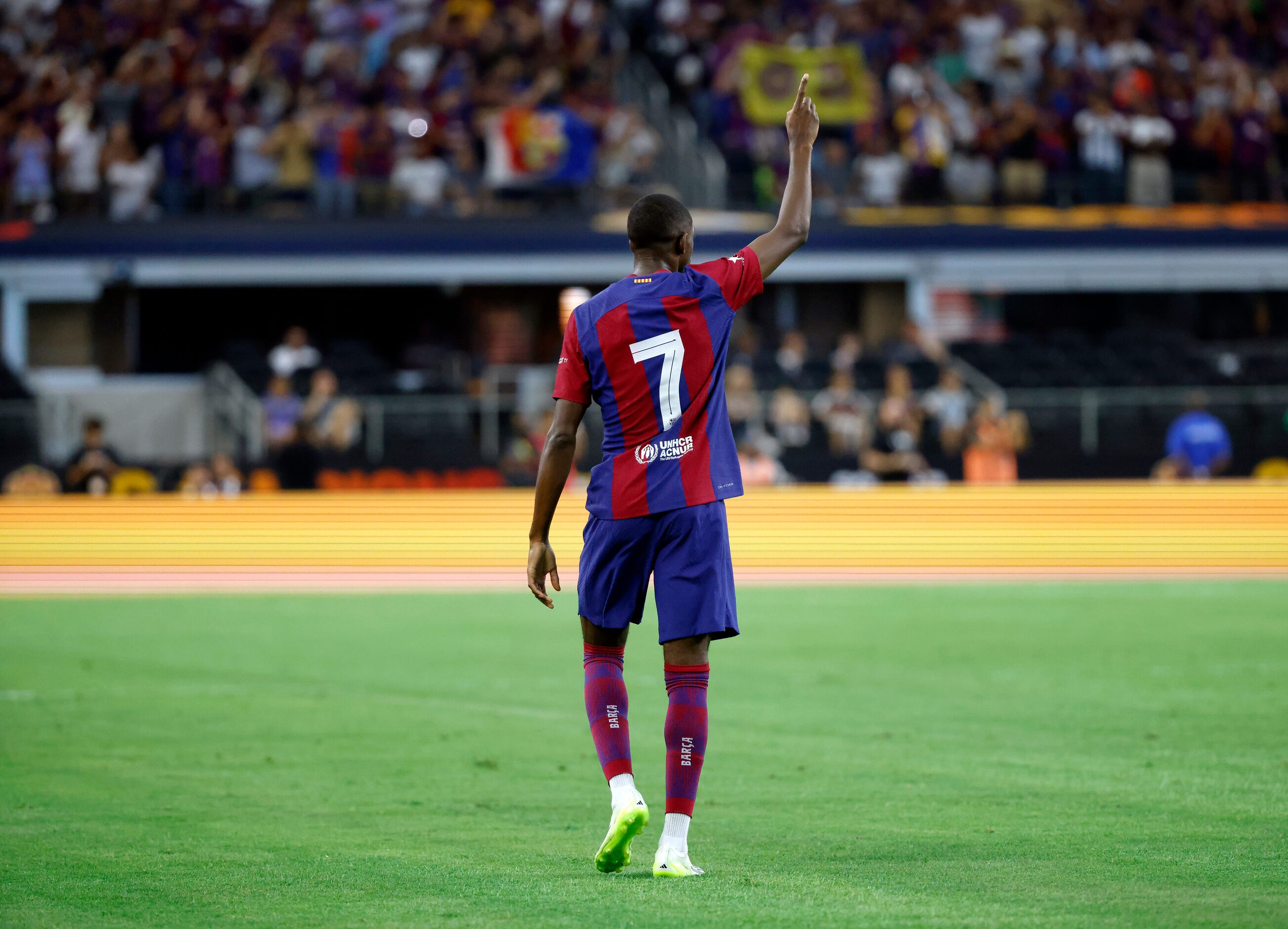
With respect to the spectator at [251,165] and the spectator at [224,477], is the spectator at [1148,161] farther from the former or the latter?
the spectator at [224,477]

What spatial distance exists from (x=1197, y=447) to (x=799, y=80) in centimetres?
991

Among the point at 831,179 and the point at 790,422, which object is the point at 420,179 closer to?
the point at 831,179

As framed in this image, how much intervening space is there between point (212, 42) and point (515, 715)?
21164 millimetres

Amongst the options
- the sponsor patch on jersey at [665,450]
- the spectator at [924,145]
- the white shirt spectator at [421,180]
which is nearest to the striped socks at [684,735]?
the sponsor patch on jersey at [665,450]

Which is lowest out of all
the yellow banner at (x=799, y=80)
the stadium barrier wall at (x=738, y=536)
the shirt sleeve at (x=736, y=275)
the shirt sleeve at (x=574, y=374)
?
the stadium barrier wall at (x=738, y=536)

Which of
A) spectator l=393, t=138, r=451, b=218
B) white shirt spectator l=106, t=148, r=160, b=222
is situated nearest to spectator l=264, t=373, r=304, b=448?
spectator l=393, t=138, r=451, b=218

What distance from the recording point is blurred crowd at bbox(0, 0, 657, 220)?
25797 mm

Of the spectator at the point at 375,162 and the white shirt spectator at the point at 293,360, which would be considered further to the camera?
the spectator at the point at 375,162

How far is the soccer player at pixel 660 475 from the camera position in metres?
5.19

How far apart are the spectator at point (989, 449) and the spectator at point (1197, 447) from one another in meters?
2.06

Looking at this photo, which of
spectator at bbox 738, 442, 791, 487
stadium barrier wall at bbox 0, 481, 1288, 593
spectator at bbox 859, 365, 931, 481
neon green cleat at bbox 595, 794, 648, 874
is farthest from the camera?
spectator at bbox 859, 365, 931, 481

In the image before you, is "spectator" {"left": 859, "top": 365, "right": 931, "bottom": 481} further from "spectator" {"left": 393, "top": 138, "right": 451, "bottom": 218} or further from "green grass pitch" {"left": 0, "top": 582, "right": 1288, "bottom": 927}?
"spectator" {"left": 393, "top": 138, "right": 451, "bottom": 218}

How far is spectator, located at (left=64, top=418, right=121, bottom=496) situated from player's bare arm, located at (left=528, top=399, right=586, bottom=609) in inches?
610

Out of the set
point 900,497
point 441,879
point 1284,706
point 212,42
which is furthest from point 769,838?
point 212,42
